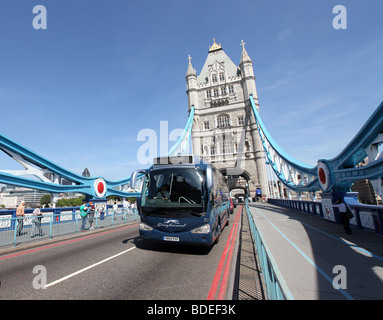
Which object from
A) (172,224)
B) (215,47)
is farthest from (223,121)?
(172,224)

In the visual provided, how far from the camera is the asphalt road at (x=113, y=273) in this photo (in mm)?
3480

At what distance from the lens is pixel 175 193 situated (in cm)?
605

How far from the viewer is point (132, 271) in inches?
177

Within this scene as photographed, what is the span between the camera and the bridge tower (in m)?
41.1

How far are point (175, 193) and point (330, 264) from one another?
4.49m

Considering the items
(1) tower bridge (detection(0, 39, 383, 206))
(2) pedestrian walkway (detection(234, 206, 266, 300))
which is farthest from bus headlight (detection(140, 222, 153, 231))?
(1) tower bridge (detection(0, 39, 383, 206))

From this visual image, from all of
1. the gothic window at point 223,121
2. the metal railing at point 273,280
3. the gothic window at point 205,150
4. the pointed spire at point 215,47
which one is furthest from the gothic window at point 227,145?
the metal railing at point 273,280

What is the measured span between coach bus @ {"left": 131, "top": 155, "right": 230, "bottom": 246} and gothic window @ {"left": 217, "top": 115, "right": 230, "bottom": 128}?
3998 cm

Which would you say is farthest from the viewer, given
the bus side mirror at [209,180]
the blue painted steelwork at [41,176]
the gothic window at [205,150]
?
the gothic window at [205,150]

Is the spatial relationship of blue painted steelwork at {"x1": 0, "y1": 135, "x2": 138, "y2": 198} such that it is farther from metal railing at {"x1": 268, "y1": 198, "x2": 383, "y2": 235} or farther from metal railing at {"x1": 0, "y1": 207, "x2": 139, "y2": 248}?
Result: metal railing at {"x1": 268, "y1": 198, "x2": 383, "y2": 235}

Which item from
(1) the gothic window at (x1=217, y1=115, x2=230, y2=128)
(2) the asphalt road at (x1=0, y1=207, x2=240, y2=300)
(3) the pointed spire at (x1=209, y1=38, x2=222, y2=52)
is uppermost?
(3) the pointed spire at (x1=209, y1=38, x2=222, y2=52)

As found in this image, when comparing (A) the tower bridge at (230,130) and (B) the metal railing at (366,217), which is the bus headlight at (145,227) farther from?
(A) the tower bridge at (230,130)

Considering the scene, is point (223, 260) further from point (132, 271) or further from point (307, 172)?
point (307, 172)

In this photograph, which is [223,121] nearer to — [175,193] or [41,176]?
[41,176]
